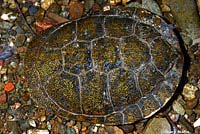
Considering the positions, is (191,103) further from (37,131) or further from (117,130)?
(37,131)

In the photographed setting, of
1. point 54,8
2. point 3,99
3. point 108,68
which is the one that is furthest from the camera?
point 54,8

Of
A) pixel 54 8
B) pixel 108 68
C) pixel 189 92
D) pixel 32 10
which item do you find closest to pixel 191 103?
pixel 189 92

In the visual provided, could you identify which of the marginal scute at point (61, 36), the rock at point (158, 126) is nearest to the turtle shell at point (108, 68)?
the marginal scute at point (61, 36)

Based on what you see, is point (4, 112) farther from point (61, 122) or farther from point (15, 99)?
point (61, 122)

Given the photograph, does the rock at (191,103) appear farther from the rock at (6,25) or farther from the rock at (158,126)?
the rock at (6,25)

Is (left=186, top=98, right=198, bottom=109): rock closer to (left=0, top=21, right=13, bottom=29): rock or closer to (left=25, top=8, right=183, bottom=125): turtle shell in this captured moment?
(left=25, top=8, right=183, bottom=125): turtle shell

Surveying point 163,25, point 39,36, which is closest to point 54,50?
point 39,36
